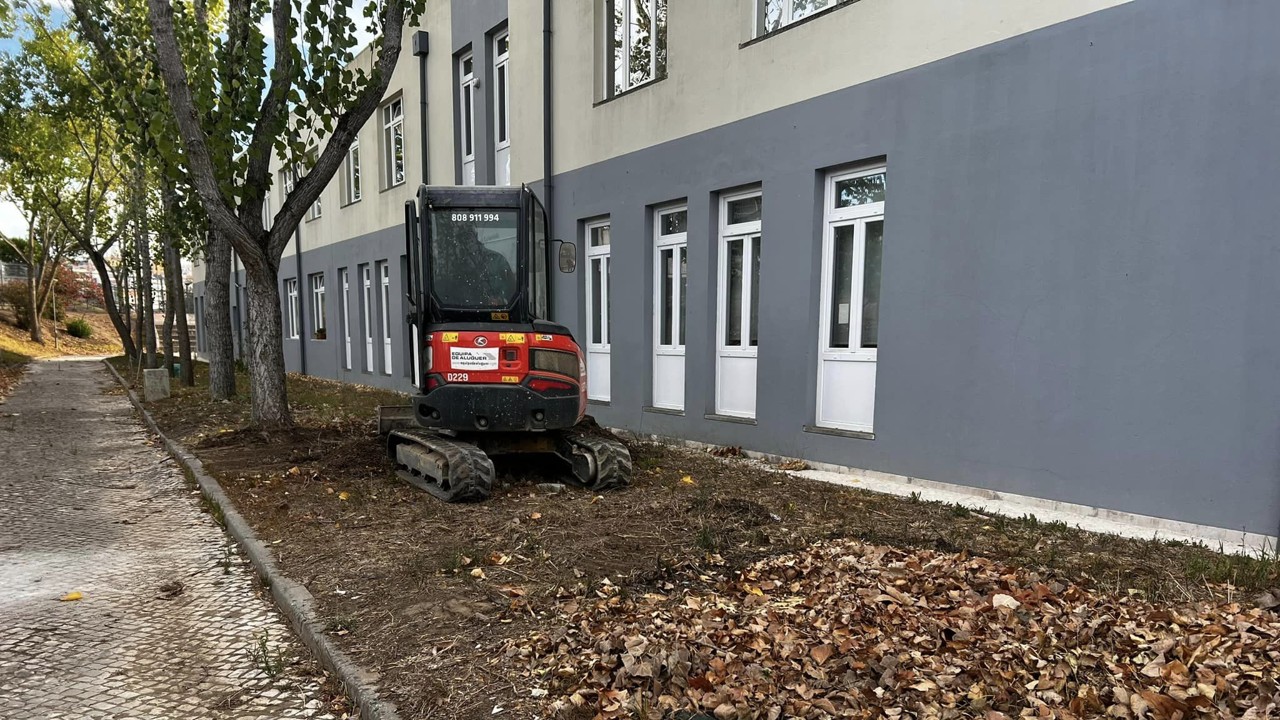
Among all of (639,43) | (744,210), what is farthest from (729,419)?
(639,43)

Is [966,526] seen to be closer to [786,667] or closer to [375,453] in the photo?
[786,667]

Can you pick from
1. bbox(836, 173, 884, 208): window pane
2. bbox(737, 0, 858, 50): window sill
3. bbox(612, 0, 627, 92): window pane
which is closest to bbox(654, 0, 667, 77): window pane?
bbox(612, 0, 627, 92): window pane

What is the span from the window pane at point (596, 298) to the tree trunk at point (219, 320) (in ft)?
25.3

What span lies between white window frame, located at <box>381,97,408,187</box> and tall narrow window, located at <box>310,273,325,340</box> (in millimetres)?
5959

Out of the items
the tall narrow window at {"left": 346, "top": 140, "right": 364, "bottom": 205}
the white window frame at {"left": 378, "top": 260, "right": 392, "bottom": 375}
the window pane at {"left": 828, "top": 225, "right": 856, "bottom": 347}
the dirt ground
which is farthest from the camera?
the tall narrow window at {"left": 346, "top": 140, "right": 364, "bottom": 205}

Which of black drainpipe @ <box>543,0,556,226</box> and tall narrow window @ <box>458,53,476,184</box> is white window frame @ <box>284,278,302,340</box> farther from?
black drainpipe @ <box>543,0,556,226</box>

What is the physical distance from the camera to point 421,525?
18.1 ft

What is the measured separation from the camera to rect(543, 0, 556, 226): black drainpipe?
1106 centimetres

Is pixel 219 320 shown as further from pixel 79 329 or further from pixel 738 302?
pixel 79 329

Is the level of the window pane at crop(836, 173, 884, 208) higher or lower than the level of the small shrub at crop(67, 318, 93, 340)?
higher

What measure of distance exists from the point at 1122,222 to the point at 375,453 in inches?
302

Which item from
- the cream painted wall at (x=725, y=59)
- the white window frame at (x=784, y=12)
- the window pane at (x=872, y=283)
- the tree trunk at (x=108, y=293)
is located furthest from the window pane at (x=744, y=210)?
the tree trunk at (x=108, y=293)

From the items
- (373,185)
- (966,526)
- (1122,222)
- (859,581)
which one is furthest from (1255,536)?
(373,185)

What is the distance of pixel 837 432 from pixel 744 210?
9.92ft
